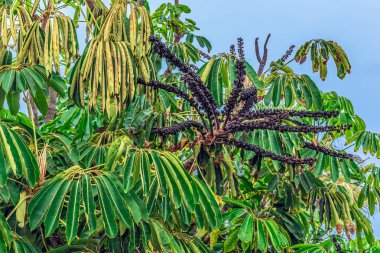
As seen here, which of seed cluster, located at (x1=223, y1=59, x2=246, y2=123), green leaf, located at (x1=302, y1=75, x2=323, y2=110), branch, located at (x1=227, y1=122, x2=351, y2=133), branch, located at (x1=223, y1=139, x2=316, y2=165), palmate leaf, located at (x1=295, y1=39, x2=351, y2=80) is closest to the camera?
seed cluster, located at (x1=223, y1=59, x2=246, y2=123)

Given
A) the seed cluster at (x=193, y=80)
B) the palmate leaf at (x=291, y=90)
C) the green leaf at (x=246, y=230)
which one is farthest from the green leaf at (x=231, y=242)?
the seed cluster at (x=193, y=80)

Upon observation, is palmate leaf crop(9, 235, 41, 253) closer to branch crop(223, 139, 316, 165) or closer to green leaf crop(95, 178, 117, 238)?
green leaf crop(95, 178, 117, 238)

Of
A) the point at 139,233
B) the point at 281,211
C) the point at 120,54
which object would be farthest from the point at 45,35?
the point at 281,211

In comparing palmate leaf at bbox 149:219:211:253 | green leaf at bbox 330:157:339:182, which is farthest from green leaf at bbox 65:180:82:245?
green leaf at bbox 330:157:339:182

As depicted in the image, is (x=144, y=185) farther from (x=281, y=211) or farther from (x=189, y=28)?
(x=189, y=28)

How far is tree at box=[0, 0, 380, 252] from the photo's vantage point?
2145 mm

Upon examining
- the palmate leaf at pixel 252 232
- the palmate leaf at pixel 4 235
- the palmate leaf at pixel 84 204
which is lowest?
the palmate leaf at pixel 252 232

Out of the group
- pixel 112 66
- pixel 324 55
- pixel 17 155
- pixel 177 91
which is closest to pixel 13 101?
pixel 112 66

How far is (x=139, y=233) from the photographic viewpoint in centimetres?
246

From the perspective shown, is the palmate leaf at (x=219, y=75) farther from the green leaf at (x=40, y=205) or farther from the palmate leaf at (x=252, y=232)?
the green leaf at (x=40, y=205)

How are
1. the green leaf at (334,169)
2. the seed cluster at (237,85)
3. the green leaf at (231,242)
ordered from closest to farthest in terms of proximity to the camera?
1. the seed cluster at (237,85)
2. the green leaf at (231,242)
3. the green leaf at (334,169)

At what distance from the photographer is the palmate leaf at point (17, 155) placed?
203cm

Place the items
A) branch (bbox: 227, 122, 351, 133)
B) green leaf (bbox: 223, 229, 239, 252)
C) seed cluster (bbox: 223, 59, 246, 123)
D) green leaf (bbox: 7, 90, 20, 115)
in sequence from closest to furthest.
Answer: seed cluster (bbox: 223, 59, 246, 123) → branch (bbox: 227, 122, 351, 133) → green leaf (bbox: 7, 90, 20, 115) → green leaf (bbox: 223, 229, 239, 252)

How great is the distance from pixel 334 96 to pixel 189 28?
1.23 m
